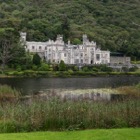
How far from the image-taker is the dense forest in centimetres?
11075

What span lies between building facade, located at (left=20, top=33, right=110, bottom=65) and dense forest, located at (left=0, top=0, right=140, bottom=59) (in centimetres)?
725

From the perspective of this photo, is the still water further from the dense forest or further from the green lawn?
the dense forest

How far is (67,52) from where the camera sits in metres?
99.6

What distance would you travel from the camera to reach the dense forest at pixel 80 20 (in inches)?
4360

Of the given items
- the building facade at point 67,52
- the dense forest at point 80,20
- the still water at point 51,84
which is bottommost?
the still water at point 51,84

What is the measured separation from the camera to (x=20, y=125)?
44.1 ft

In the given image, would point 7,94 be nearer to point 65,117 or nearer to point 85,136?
point 65,117

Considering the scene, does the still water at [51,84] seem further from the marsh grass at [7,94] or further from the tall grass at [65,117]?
the tall grass at [65,117]

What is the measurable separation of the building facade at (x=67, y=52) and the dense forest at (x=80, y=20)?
725cm

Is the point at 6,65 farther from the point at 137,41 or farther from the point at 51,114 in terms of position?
the point at 51,114

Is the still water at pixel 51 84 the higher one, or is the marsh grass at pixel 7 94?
the marsh grass at pixel 7 94

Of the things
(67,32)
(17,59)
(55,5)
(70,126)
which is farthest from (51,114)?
(55,5)

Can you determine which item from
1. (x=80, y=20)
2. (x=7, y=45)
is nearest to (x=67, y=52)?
(x=7, y=45)

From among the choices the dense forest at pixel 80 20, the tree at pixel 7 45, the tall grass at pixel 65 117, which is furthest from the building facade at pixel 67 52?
the tall grass at pixel 65 117
